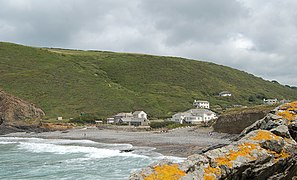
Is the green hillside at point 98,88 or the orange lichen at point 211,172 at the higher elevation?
the green hillside at point 98,88

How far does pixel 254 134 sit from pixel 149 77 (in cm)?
18073

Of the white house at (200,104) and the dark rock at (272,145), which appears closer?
the dark rock at (272,145)

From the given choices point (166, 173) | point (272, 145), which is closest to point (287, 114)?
point (272, 145)

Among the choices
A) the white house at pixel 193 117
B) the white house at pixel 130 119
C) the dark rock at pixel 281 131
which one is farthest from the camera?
the white house at pixel 130 119

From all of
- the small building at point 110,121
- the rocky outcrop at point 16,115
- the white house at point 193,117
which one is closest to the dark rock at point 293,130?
the rocky outcrop at point 16,115

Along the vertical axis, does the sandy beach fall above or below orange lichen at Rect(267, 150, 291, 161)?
below

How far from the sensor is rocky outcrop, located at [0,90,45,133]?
322 feet

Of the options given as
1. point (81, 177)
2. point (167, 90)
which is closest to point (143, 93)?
point (167, 90)

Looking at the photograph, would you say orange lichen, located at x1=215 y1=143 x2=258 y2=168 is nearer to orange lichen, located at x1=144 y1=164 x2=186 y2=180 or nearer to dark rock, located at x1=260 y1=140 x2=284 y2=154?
dark rock, located at x1=260 y1=140 x2=284 y2=154

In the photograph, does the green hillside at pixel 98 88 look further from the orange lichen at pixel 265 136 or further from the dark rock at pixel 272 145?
the dark rock at pixel 272 145

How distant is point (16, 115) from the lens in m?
107

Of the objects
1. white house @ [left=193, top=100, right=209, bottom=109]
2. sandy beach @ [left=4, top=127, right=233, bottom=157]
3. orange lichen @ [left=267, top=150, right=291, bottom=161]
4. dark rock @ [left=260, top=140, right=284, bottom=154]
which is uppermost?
white house @ [left=193, top=100, right=209, bottom=109]

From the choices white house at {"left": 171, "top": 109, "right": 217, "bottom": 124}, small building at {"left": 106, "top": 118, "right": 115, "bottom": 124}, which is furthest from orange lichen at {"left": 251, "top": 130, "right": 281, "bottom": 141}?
small building at {"left": 106, "top": 118, "right": 115, "bottom": 124}

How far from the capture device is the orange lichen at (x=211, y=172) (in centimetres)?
720
